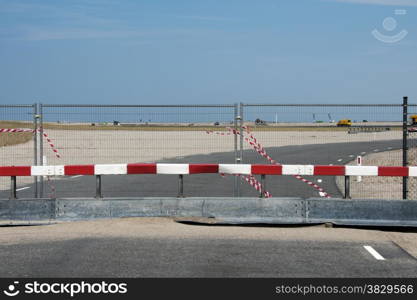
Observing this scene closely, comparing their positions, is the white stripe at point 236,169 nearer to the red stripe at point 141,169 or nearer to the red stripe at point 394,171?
the red stripe at point 141,169

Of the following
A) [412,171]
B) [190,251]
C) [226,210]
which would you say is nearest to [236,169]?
[226,210]

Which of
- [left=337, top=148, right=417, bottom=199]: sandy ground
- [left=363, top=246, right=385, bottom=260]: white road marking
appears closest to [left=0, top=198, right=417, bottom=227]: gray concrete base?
[left=363, top=246, right=385, bottom=260]: white road marking

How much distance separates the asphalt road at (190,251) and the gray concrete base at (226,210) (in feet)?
0.80

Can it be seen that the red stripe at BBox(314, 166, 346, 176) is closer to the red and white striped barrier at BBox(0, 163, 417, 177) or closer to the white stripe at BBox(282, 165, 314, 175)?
the red and white striped barrier at BBox(0, 163, 417, 177)

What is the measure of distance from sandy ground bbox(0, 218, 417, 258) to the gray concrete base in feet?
0.54

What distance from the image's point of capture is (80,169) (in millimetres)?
13211

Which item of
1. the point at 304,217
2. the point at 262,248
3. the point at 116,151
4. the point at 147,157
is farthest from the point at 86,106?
the point at 262,248

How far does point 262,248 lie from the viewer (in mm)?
10336

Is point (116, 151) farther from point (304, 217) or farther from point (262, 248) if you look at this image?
point (262, 248)

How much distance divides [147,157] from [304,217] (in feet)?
28.3

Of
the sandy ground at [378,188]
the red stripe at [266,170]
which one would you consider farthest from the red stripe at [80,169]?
the sandy ground at [378,188]

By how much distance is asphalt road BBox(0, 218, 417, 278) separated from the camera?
8.67 m

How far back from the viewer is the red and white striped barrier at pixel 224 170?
1297 centimetres

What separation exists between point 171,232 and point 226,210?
4.86 ft
